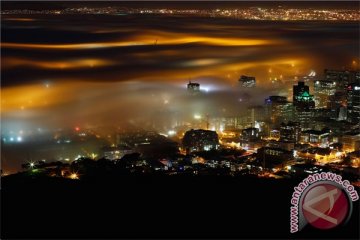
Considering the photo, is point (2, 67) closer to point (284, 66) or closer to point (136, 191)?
point (136, 191)

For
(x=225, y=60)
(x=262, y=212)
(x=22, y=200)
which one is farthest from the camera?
(x=225, y=60)

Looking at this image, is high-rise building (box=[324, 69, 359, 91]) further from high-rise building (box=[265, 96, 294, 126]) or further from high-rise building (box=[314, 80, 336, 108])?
high-rise building (box=[265, 96, 294, 126])

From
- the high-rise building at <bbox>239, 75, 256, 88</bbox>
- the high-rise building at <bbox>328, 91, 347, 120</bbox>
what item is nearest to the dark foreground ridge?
the high-rise building at <bbox>328, 91, 347, 120</bbox>

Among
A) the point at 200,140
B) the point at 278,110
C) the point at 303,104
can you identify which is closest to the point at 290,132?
the point at 278,110

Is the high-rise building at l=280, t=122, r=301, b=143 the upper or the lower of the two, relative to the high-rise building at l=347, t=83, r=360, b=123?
lower

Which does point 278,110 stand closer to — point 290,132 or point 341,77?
point 290,132

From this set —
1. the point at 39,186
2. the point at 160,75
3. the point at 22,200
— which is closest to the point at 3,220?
the point at 22,200

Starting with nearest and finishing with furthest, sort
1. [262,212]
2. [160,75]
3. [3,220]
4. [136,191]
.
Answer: [3,220] < [262,212] < [136,191] < [160,75]

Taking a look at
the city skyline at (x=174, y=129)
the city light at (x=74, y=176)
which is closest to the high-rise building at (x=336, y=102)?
the city skyline at (x=174, y=129)
